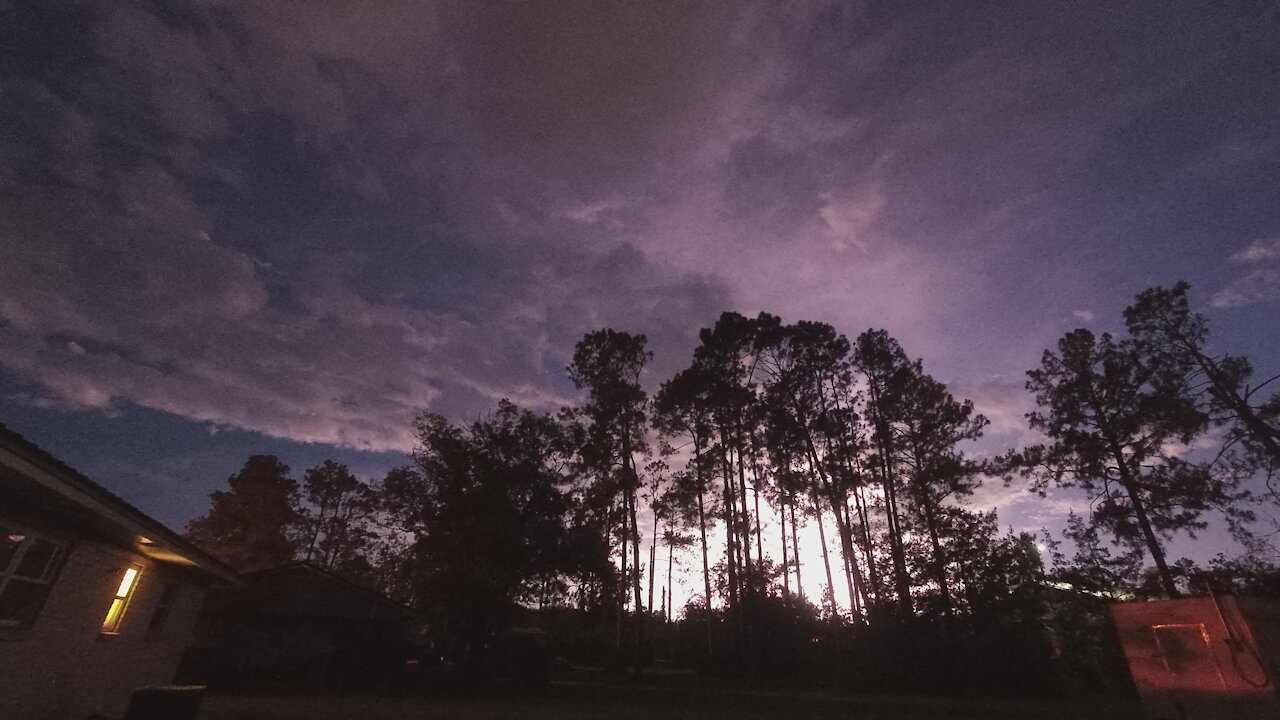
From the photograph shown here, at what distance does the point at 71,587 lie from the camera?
9641 mm

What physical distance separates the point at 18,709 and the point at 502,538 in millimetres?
18766

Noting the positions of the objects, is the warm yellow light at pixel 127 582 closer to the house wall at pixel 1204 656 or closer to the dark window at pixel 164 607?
the dark window at pixel 164 607

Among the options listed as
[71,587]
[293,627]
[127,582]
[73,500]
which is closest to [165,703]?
[127,582]

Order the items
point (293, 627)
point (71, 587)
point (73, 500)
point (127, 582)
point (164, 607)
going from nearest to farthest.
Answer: point (73, 500) → point (71, 587) → point (127, 582) → point (164, 607) → point (293, 627)

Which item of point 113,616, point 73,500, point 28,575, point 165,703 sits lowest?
point 165,703

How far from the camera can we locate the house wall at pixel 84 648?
28.8ft

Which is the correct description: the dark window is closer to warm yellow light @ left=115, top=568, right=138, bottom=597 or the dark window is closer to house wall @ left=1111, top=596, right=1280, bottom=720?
warm yellow light @ left=115, top=568, right=138, bottom=597

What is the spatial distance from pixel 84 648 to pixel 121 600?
5.45 ft

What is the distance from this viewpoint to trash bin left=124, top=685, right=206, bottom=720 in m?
10.7

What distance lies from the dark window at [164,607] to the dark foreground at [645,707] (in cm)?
262

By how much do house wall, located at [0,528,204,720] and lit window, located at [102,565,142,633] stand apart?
14 cm

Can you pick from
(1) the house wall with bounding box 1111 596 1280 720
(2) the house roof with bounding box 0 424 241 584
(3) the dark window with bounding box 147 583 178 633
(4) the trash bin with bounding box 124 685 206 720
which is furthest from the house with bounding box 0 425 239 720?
(1) the house wall with bounding box 1111 596 1280 720

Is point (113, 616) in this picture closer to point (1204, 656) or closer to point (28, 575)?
point (28, 575)

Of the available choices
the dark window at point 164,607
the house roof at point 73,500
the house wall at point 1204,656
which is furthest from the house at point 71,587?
the house wall at point 1204,656
